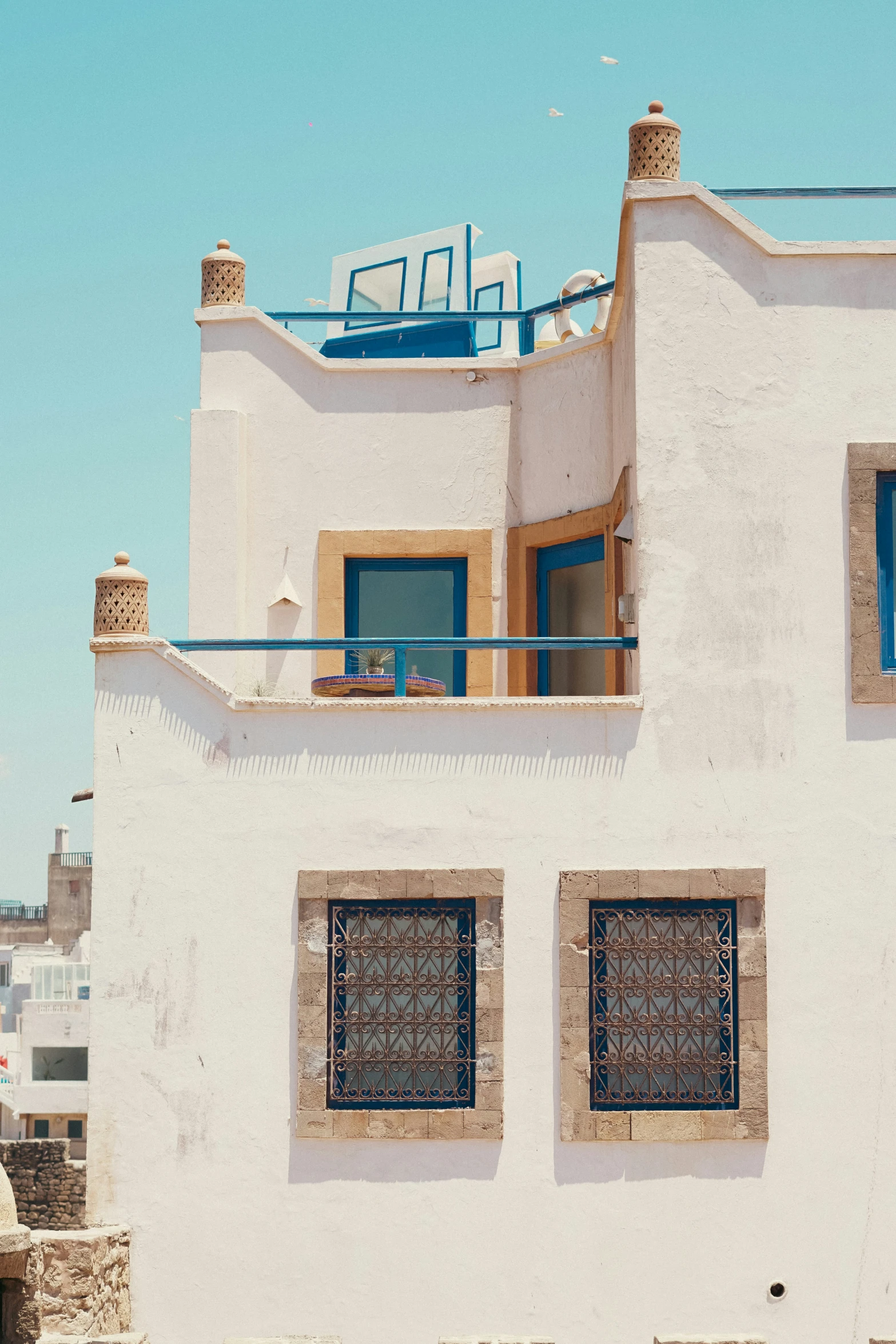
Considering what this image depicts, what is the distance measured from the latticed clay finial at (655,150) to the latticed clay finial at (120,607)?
421 cm

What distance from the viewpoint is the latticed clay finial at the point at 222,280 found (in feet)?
41.6

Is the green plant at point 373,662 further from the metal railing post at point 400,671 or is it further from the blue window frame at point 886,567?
the blue window frame at point 886,567

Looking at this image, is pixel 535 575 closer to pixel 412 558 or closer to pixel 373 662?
pixel 412 558

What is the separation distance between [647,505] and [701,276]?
1542 millimetres

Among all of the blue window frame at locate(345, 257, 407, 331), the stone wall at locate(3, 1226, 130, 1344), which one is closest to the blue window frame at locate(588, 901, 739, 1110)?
the stone wall at locate(3, 1226, 130, 1344)

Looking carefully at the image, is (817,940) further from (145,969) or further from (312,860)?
(145,969)

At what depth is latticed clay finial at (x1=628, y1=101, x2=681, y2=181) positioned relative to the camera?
10055 millimetres

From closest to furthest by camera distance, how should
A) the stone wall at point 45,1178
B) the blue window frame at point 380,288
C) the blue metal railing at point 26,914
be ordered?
the blue window frame at point 380,288 → the stone wall at point 45,1178 → the blue metal railing at point 26,914

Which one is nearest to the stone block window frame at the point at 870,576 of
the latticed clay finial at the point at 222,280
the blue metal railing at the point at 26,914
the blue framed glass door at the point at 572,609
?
the blue framed glass door at the point at 572,609

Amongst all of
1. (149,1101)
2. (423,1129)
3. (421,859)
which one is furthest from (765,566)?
(149,1101)

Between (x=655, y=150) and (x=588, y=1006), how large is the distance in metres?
5.55

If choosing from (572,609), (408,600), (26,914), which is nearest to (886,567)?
(572,609)

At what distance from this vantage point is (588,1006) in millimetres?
9289

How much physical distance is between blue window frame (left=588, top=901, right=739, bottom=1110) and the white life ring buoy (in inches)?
199
